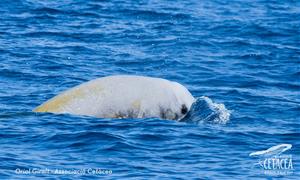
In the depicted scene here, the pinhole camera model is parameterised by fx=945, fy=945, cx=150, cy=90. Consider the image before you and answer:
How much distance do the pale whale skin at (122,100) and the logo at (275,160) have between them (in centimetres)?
263

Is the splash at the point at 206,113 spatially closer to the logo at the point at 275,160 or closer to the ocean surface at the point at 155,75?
the ocean surface at the point at 155,75

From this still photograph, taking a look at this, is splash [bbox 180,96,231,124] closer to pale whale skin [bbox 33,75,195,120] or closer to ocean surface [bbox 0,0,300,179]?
ocean surface [bbox 0,0,300,179]

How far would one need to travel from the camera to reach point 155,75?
78.2ft

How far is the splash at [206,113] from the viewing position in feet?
57.9

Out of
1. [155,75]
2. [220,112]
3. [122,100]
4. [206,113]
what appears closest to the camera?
[122,100]

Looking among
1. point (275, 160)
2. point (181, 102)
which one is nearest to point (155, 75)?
point (181, 102)

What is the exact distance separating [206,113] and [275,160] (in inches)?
122

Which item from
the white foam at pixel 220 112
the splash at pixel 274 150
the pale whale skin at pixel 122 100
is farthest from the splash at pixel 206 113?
the splash at pixel 274 150

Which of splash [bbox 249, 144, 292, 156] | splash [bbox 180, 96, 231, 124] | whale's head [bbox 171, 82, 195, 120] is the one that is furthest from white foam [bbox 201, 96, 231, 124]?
splash [bbox 249, 144, 292, 156]

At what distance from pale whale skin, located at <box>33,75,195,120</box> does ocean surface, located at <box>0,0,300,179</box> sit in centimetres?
28

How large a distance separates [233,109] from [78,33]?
10.2 m

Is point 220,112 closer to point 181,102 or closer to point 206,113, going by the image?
point 206,113

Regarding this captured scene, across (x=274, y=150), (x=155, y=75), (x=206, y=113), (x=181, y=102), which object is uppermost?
(x=181, y=102)

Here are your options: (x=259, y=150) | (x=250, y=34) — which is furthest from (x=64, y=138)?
(x=250, y=34)
